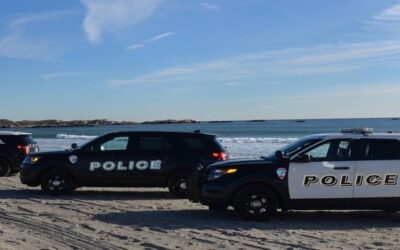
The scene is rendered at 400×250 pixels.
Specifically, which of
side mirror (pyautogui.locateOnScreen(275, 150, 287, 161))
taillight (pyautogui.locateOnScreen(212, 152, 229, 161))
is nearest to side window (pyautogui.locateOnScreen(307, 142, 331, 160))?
side mirror (pyautogui.locateOnScreen(275, 150, 287, 161))

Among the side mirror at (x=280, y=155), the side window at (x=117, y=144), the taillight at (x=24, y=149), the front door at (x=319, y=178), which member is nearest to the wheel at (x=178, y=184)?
the side window at (x=117, y=144)

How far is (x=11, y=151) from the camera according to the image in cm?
1977

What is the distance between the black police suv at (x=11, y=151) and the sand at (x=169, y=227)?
6.58 meters

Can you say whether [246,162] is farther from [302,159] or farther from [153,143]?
[153,143]

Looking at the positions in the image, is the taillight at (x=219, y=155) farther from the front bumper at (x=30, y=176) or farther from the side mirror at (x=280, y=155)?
the front bumper at (x=30, y=176)

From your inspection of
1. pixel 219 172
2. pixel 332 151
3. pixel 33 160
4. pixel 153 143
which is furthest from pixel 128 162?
pixel 332 151

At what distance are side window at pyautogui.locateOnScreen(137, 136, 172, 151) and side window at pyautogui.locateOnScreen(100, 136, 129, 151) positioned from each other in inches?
13.7

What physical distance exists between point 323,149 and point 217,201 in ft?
6.78

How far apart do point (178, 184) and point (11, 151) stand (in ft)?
26.1

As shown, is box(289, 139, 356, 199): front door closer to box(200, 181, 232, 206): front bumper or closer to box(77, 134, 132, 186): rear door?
box(200, 181, 232, 206): front bumper

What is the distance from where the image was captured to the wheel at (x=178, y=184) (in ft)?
46.6

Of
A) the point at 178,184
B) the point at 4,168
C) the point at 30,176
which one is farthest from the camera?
the point at 4,168

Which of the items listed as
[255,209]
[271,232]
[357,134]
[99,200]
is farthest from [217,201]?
[99,200]

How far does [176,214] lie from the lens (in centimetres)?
1131
